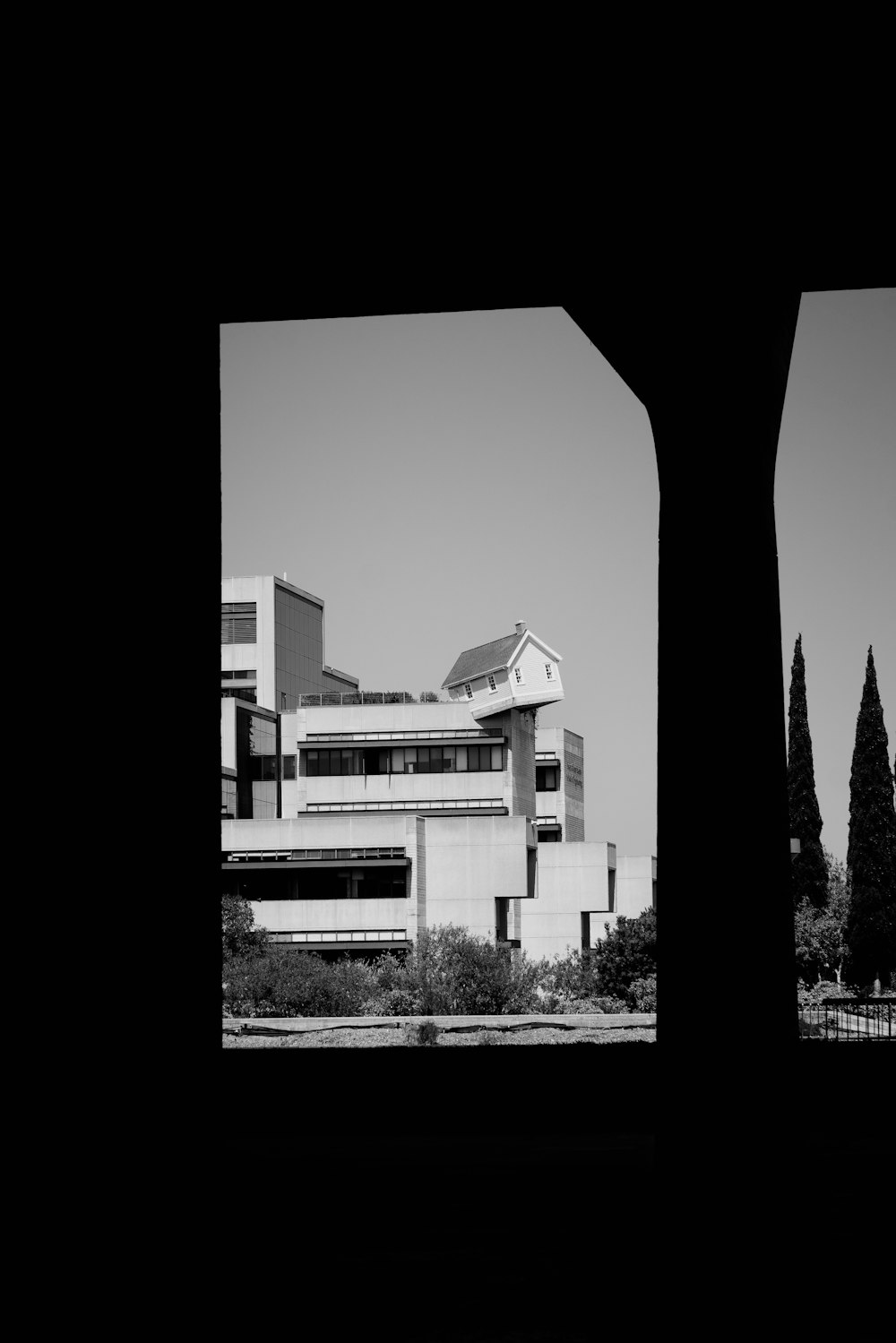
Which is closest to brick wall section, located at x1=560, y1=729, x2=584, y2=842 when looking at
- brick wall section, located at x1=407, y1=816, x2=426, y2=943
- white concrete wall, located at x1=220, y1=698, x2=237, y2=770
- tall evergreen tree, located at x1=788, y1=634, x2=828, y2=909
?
white concrete wall, located at x1=220, y1=698, x2=237, y2=770

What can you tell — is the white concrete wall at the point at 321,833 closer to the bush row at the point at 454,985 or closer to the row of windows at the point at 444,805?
the row of windows at the point at 444,805

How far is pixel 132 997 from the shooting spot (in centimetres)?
899

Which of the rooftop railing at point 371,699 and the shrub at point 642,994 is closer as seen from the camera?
the shrub at point 642,994

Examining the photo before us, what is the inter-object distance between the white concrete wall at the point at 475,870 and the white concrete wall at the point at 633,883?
9679 millimetres

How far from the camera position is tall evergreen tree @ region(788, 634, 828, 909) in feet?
146

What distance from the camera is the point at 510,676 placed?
63.0 meters

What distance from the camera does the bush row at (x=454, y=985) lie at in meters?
39.0

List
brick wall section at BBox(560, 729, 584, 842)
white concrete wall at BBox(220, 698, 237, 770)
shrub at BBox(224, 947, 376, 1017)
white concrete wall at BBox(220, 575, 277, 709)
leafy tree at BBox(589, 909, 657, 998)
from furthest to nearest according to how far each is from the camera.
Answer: white concrete wall at BBox(220, 575, 277, 709) → brick wall section at BBox(560, 729, 584, 842) → white concrete wall at BBox(220, 698, 237, 770) → shrub at BBox(224, 947, 376, 1017) → leafy tree at BBox(589, 909, 657, 998)

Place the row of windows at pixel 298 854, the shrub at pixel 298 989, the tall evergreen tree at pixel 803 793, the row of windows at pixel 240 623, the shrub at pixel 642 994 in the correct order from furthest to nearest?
the row of windows at pixel 240 623, the row of windows at pixel 298 854, the tall evergreen tree at pixel 803 793, the shrub at pixel 298 989, the shrub at pixel 642 994

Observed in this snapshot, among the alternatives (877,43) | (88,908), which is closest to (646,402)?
(877,43)

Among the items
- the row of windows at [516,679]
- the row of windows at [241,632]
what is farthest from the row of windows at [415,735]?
the row of windows at [241,632]

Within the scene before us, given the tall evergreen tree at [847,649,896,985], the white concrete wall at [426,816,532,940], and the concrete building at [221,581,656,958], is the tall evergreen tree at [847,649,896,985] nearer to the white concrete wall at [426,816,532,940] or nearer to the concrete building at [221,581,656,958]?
the concrete building at [221,581,656,958]

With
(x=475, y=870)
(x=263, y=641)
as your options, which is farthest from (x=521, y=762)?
(x=263, y=641)

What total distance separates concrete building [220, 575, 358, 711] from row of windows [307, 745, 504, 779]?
76.2 feet
